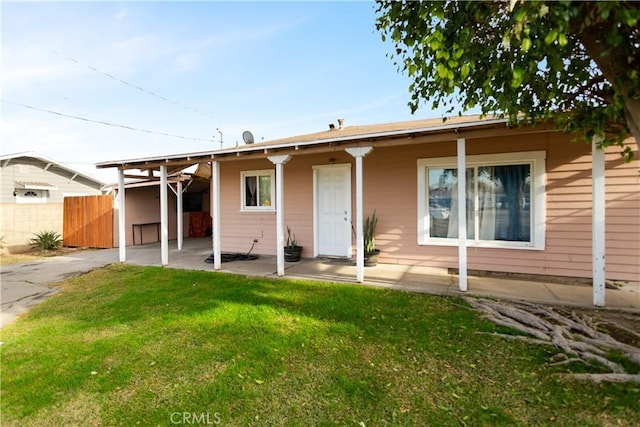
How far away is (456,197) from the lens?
6.50 meters

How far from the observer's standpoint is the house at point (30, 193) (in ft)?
36.7

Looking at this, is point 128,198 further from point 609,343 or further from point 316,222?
point 609,343

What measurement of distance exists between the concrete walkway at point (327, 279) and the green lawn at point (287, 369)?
31.0 inches

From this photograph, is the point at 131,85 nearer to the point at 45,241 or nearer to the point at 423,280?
the point at 45,241

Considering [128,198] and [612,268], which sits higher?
[128,198]

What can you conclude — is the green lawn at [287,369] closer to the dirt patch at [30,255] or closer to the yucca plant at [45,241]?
the dirt patch at [30,255]

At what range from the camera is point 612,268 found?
5336 mm

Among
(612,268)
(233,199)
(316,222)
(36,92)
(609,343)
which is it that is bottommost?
(609,343)

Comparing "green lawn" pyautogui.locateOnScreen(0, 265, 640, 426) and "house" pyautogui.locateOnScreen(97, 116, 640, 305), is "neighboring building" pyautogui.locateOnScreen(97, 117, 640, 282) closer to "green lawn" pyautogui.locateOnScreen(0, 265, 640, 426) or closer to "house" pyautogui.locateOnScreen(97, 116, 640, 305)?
"house" pyautogui.locateOnScreen(97, 116, 640, 305)

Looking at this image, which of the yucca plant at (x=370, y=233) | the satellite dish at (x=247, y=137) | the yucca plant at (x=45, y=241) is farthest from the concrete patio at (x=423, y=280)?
the yucca plant at (x=45, y=241)

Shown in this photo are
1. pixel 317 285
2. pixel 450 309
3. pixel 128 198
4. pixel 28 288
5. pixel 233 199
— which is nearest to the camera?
pixel 450 309

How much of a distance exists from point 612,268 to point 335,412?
18.4 feet

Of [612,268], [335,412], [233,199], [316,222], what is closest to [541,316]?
[612,268]

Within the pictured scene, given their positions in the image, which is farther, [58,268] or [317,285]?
[58,268]
